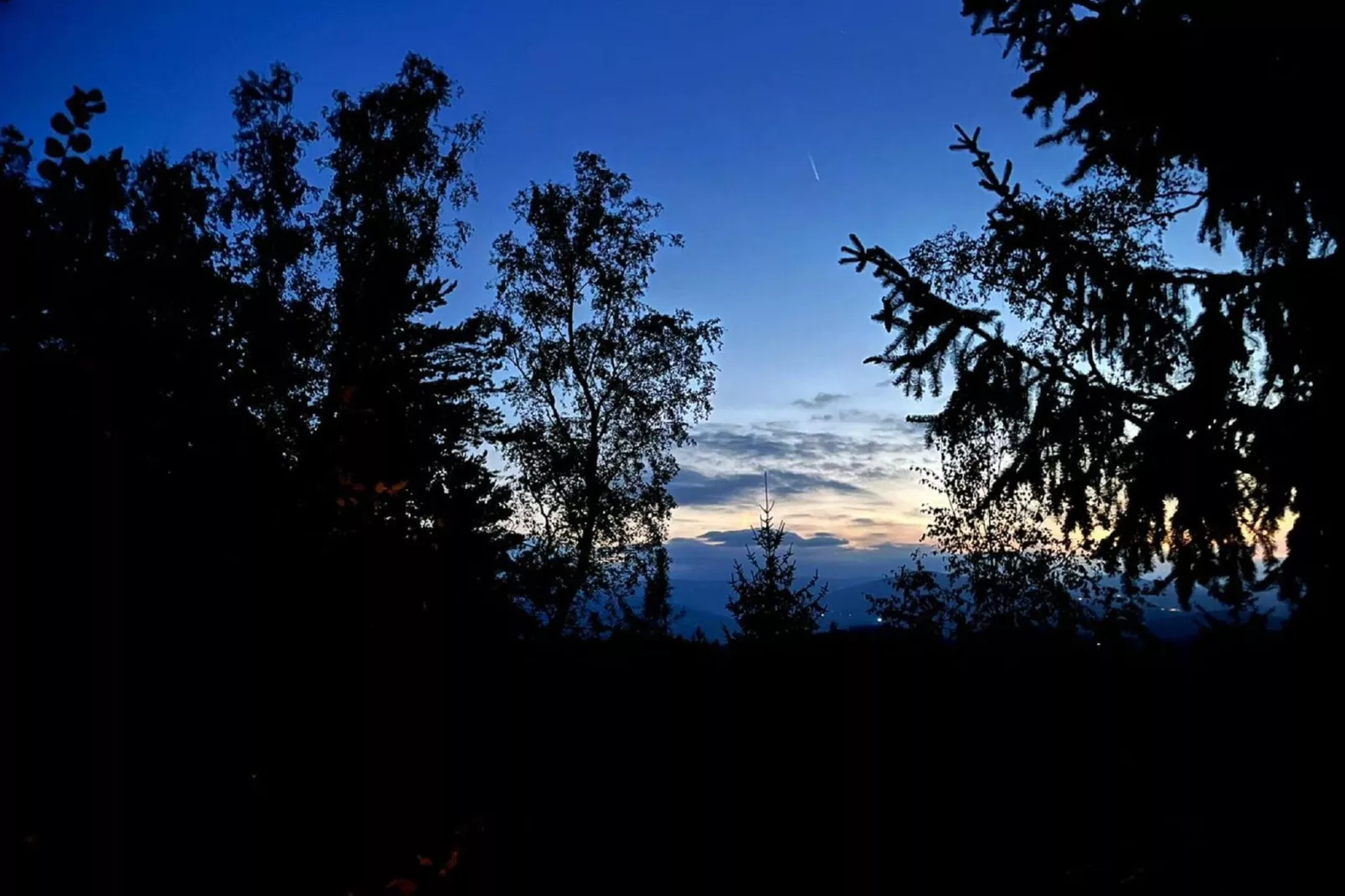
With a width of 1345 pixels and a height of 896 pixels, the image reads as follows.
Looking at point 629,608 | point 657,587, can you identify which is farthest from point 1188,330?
point 657,587

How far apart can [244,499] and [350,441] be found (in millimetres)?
538

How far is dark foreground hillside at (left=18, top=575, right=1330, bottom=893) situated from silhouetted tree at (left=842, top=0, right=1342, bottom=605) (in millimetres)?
1441

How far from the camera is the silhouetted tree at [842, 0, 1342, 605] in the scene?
234 inches

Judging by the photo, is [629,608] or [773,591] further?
[773,591]

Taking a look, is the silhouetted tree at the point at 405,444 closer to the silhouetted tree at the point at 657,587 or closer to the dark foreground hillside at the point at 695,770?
the dark foreground hillside at the point at 695,770

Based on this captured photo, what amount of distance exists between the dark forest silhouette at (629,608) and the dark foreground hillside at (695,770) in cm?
2

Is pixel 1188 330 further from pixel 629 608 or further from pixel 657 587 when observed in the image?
pixel 657 587

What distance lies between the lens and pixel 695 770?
256 inches

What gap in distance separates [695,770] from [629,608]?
1498 millimetres

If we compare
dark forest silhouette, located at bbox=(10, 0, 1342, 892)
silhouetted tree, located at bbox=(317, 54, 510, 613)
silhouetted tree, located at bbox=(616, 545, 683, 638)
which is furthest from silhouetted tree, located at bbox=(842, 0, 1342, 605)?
silhouetted tree, located at bbox=(616, 545, 683, 638)

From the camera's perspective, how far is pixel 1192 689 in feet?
17.4

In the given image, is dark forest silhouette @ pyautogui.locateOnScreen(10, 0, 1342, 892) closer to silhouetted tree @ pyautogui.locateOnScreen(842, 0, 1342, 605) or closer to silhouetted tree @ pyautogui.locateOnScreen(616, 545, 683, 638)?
silhouetted tree @ pyautogui.locateOnScreen(842, 0, 1342, 605)

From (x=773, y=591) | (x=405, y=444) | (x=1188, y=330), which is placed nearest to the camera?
(x=405, y=444)

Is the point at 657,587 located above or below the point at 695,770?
above
